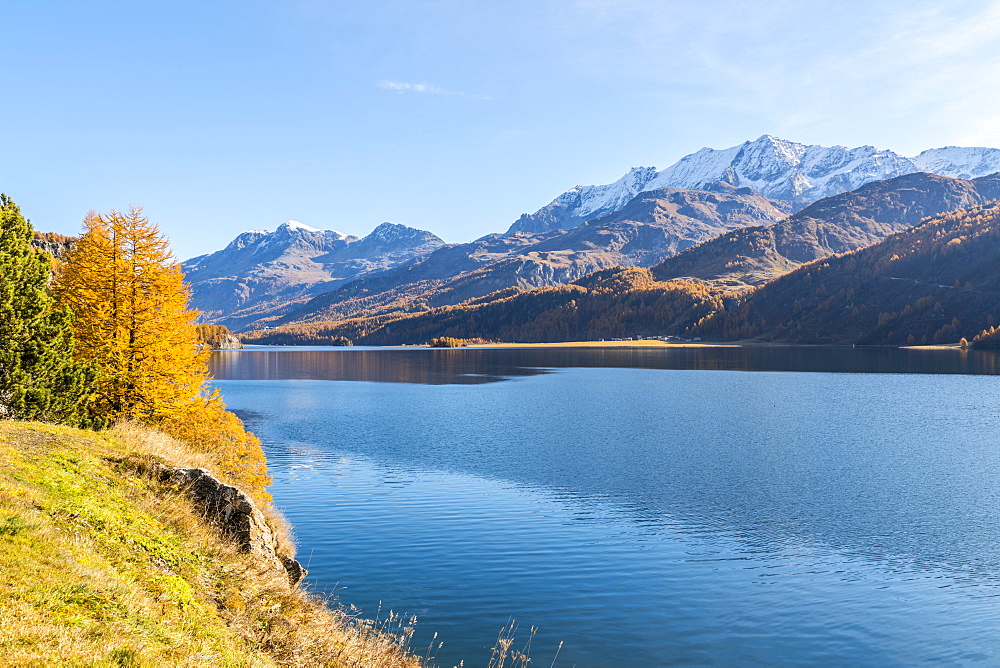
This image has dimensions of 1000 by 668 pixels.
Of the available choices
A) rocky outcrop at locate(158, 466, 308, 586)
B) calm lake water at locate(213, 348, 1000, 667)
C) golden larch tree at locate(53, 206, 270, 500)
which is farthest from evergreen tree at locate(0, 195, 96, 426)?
calm lake water at locate(213, 348, 1000, 667)

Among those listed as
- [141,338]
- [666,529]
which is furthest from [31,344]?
[666,529]

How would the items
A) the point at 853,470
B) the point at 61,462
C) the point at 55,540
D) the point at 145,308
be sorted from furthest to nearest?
the point at 853,470 < the point at 145,308 < the point at 61,462 < the point at 55,540

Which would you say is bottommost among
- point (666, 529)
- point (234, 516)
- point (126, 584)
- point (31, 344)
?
point (666, 529)

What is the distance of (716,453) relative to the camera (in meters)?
51.8

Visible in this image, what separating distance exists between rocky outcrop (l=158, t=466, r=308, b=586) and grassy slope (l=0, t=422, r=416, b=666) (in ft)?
1.97

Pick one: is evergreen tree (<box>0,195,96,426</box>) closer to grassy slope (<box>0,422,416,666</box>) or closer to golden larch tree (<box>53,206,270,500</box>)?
golden larch tree (<box>53,206,270,500</box>)

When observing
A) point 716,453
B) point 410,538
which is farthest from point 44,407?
point 716,453

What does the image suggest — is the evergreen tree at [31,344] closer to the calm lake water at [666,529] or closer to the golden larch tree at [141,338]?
the golden larch tree at [141,338]

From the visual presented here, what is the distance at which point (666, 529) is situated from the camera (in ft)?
107

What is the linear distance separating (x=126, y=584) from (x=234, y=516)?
7468 millimetres

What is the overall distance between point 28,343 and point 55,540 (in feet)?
61.0

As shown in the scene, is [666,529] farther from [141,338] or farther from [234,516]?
[141,338]

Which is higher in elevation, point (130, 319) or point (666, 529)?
point (130, 319)

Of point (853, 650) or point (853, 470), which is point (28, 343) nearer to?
point (853, 650)
